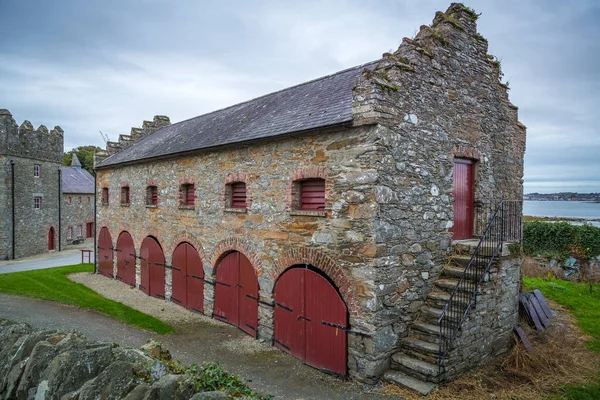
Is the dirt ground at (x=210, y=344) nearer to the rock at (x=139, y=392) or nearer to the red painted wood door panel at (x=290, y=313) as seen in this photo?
the red painted wood door panel at (x=290, y=313)

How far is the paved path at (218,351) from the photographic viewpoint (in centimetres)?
782

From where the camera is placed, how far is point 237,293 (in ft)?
37.4

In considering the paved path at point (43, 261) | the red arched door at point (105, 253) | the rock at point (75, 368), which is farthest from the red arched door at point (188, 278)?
the paved path at point (43, 261)

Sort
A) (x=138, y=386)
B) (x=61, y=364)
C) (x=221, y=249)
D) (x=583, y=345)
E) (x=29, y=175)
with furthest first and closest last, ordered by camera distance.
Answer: (x=29, y=175) → (x=221, y=249) → (x=583, y=345) → (x=61, y=364) → (x=138, y=386)

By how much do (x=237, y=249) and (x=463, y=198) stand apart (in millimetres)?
6411

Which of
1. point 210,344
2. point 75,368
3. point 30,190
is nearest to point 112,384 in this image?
point 75,368

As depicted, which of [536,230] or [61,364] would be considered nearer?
[61,364]

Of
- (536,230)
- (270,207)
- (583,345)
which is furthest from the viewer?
(536,230)

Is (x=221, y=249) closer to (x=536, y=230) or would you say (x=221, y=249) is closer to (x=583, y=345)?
(x=583, y=345)

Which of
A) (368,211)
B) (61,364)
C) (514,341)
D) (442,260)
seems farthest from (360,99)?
(514,341)

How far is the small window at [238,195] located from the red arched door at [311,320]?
273 centimetres

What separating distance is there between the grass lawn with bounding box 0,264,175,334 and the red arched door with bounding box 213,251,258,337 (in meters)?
1.66

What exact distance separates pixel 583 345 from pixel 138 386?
11.8m

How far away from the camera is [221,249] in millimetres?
11812
